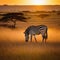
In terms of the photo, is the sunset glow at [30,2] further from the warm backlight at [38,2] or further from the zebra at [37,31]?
the zebra at [37,31]

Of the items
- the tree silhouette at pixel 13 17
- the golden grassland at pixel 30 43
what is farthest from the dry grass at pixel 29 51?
the tree silhouette at pixel 13 17

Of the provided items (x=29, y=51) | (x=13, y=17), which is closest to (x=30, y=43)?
(x=29, y=51)

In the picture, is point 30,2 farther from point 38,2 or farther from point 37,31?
point 37,31

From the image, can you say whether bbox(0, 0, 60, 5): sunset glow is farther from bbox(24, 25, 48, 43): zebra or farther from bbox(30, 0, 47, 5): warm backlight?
bbox(24, 25, 48, 43): zebra

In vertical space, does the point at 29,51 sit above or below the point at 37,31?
below

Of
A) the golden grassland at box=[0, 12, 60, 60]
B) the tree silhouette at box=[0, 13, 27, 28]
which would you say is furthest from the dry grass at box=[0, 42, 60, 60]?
the tree silhouette at box=[0, 13, 27, 28]

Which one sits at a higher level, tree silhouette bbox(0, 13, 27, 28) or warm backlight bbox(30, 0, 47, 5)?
warm backlight bbox(30, 0, 47, 5)

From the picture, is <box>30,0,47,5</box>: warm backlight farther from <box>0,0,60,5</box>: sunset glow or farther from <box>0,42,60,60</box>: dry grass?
<box>0,42,60,60</box>: dry grass

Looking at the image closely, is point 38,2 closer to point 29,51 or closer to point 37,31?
point 37,31

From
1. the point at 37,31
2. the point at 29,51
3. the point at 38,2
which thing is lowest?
the point at 29,51

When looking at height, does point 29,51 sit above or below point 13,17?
below

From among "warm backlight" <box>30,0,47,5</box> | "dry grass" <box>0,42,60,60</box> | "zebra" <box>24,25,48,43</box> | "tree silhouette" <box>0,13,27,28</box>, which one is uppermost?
"warm backlight" <box>30,0,47,5</box>

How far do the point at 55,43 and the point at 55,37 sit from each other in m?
0.03

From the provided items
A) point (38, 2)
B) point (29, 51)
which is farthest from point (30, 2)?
point (29, 51)
